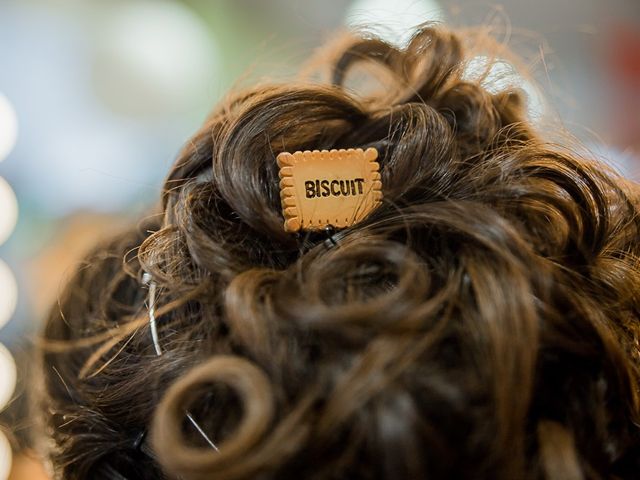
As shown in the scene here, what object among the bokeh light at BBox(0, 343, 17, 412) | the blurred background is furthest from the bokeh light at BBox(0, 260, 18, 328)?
the bokeh light at BBox(0, 343, 17, 412)

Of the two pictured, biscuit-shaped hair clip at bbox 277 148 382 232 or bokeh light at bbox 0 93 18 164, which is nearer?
biscuit-shaped hair clip at bbox 277 148 382 232

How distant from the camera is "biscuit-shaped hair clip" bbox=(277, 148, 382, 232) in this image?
460mm

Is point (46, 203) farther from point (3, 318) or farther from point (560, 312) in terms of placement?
point (560, 312)

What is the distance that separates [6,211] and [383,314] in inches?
50.1

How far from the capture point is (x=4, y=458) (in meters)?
0.87

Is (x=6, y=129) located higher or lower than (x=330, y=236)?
lower

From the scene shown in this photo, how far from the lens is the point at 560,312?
1.33 feet

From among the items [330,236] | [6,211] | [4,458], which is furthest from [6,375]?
[330,236]

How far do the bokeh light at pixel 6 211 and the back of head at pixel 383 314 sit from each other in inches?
35.5

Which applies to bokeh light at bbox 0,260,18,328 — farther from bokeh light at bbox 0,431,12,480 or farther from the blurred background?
bokeh light at bbox 0,431,12,480

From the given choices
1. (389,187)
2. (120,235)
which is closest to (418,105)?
(389,187)

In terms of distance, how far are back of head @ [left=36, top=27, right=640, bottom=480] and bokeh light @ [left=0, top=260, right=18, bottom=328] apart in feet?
2.54

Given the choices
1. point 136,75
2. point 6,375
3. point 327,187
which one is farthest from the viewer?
point 136,75

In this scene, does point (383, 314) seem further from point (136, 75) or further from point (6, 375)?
point (136, 75)
